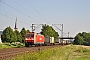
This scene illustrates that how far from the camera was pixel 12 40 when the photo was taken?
7644 centimetres

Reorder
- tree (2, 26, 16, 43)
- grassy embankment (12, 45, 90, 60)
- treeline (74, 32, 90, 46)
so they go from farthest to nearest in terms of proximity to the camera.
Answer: treeline (74, 32, 90, 46) → tree (2, 26, 16, 43) → grassy embankment (12, 45, 90, 60)

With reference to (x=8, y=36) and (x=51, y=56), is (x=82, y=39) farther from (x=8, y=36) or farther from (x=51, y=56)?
(x=51, y=56)

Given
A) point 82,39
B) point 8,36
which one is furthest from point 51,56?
point 82,39

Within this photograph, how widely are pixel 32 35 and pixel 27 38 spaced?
1.41 meters

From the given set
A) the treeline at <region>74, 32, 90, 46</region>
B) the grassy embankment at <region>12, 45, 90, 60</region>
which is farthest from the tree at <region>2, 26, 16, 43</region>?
the treeline at <region>74, 32, 90, 46</region>

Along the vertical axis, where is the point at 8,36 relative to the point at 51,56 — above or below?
above

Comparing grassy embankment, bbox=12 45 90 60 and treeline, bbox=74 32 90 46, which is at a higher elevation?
treeline, bbox=74 32 90 46

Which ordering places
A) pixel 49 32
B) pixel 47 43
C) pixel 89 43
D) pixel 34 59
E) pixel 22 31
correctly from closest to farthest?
pixel 34 59 → pixel 47 43 → pixel 22 31 → pixel 49 32 → pixel 89 43

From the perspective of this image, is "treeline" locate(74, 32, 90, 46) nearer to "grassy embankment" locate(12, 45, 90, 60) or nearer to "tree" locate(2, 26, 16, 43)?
"tree" locate(2, 26, 16, 43)

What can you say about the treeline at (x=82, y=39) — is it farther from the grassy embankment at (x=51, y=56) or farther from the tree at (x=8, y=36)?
the grassy embankment at (x=51, y=56)

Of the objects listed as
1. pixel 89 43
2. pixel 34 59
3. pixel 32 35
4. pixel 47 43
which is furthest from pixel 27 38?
pixel 89 43

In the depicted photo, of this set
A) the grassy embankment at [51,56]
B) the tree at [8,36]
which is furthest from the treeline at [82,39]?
the grassy embankment at [51,56]

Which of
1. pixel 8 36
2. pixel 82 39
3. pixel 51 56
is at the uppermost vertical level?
pixel 82 39

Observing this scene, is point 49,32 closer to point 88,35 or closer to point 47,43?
point 47,43
